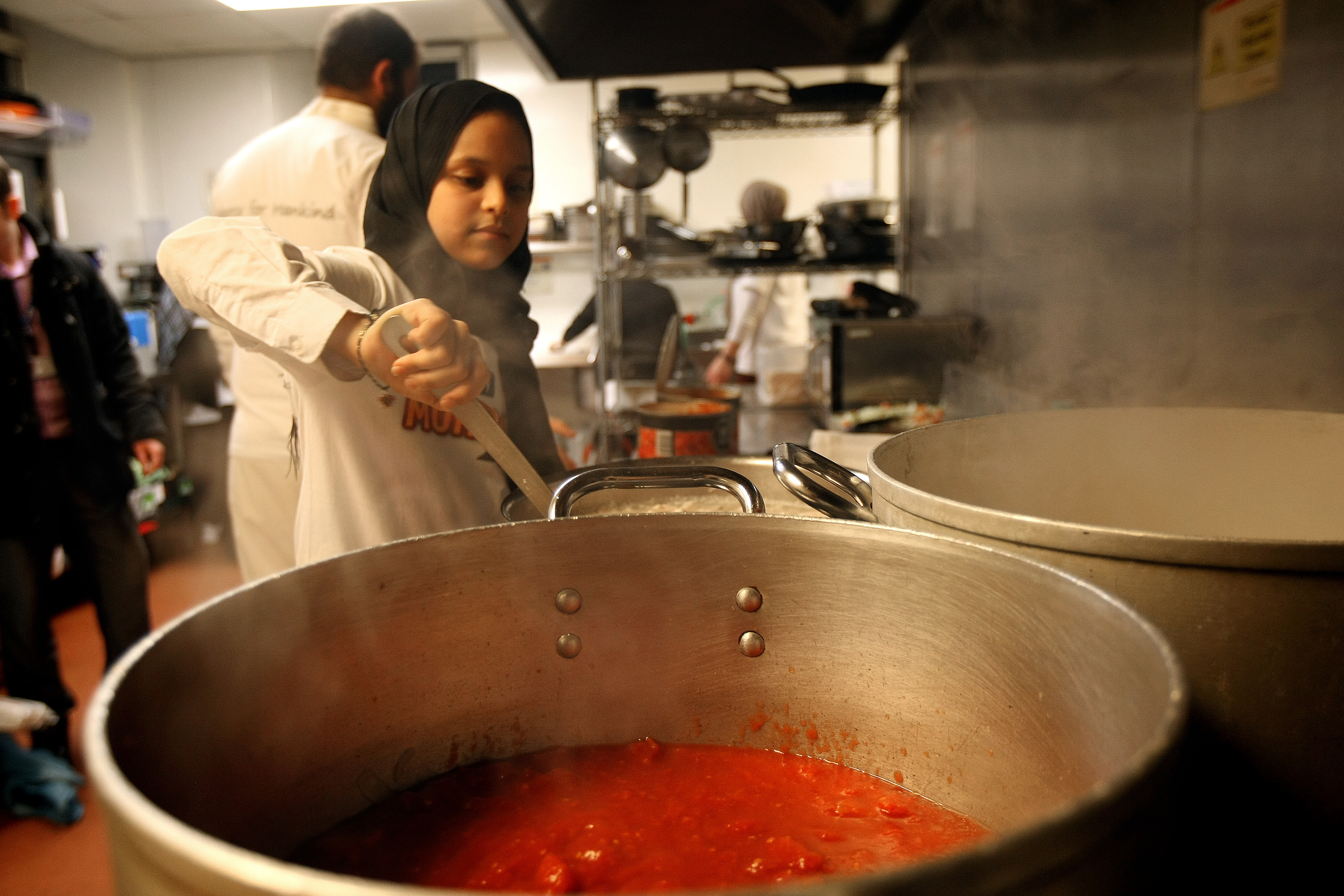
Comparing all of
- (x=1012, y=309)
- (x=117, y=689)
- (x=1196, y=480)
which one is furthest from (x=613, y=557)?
(x=1012, y=309)

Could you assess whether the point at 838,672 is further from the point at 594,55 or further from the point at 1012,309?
the point at 594,55

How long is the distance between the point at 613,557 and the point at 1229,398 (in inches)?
44.2

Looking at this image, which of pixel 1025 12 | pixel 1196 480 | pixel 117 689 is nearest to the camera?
pixel 117 689

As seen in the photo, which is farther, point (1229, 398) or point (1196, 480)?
point (1229, 398)

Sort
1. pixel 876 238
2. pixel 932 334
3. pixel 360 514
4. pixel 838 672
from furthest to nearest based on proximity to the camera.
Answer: pixel 876 238
pixel 932 334
pixel 360 514
pixel 838 672

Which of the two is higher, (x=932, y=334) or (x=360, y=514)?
(x=932, y=334)

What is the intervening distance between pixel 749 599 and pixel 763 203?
320cm

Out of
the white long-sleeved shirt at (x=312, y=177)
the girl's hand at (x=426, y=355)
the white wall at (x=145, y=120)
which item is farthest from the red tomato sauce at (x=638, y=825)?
the white wall at (x=145, y=120)

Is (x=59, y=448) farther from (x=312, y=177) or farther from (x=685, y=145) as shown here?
(x=685, y=145)

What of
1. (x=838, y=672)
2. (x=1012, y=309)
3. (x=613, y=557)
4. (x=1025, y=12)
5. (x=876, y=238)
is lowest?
(x=838, y=672)

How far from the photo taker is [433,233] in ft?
3.14

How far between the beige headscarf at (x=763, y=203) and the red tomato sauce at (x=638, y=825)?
298cm

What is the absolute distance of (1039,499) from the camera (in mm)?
951

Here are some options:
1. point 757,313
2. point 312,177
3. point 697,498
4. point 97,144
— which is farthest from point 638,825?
point 97,144
